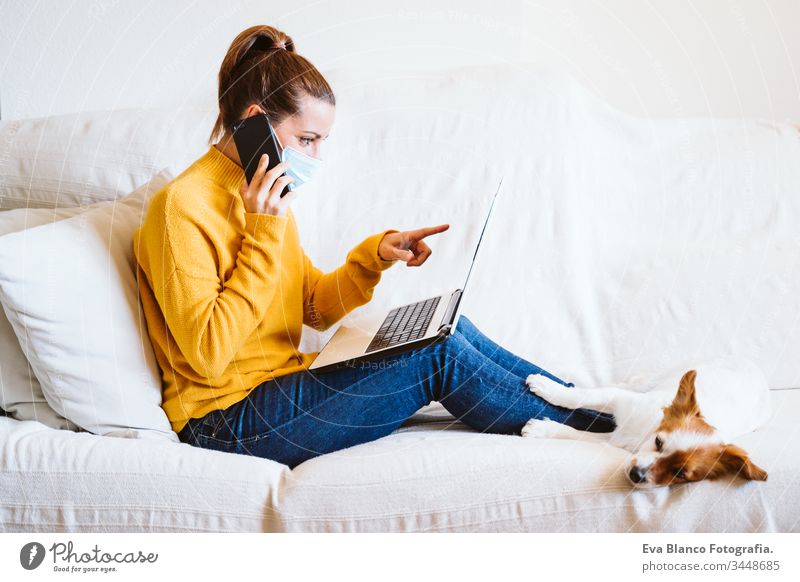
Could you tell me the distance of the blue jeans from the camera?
46.4 inches

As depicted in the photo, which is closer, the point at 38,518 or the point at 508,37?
the point at 38,518

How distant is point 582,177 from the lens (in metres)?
1.66

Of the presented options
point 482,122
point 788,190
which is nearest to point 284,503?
point 482,122

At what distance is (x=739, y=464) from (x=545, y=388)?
1.08ft

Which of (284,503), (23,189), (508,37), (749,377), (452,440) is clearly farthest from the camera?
(508,37)

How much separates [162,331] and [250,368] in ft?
0.50

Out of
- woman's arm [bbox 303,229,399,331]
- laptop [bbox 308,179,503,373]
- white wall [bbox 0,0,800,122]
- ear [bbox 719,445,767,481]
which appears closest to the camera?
ear [bbox 719,445,767,481]

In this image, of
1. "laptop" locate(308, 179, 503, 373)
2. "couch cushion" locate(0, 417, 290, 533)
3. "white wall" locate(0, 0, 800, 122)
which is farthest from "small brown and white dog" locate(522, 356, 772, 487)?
"white wall" locate(0, 0, 800, 122)

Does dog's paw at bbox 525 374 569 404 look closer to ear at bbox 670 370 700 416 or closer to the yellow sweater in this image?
ear at bbox 670 370 700 416

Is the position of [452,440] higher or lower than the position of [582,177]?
lower

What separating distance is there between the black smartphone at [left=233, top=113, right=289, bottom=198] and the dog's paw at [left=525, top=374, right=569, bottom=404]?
56cm

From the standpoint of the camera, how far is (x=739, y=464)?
103 centimetres

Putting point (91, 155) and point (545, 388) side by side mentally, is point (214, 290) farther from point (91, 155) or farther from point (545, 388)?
point (91, 155)

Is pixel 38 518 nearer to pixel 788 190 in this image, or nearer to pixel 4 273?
pixel 4 273
